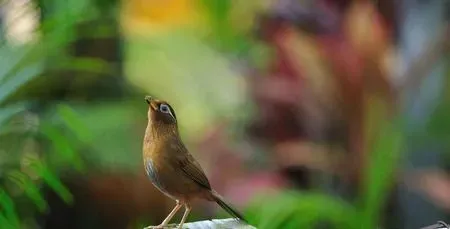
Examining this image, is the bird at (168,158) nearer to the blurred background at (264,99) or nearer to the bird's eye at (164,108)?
the bird's eye at (164,108)

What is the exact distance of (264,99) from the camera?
4.56 feet

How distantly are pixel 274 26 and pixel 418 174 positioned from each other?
317mm

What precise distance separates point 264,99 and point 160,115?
924 millimetres

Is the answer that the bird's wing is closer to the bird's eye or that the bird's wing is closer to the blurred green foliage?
the bird's eye

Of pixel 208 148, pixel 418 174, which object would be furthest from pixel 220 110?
pixel 418 174

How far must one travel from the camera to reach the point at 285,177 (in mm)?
1346

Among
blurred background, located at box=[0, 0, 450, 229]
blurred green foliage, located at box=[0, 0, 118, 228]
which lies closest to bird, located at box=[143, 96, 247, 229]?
blurred green foliage, located at box=[0, 0, 118, 228]

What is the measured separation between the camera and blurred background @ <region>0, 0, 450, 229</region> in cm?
114

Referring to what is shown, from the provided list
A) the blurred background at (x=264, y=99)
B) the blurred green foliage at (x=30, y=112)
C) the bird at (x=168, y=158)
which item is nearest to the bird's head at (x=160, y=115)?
the bird at (x=168, y=158)

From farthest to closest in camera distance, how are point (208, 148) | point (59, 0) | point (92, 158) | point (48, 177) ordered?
1. point (208, 148)
2. point (92, 158)
3. point (59, 0)
4. point (48, 177)

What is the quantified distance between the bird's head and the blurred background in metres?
0.56

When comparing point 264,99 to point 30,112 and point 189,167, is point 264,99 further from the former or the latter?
point 189,167

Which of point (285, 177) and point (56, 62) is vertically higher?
point (56, 62)

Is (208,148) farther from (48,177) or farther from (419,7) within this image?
(48,177)
